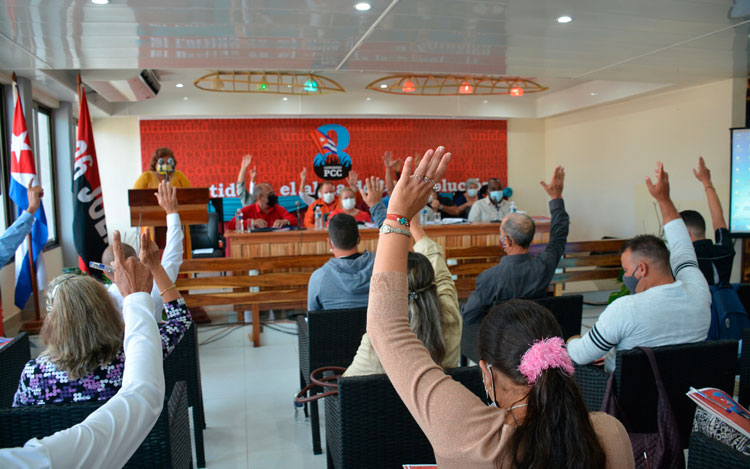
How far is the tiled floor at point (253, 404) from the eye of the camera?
10.2 ft

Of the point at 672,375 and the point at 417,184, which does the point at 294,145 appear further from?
the point at 417,184

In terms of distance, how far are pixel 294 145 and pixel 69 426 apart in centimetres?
899

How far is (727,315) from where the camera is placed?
10.6 ft

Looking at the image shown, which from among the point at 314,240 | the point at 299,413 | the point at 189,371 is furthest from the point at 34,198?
the point at 314,240

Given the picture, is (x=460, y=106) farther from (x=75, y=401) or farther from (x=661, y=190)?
(x=75, y=401)

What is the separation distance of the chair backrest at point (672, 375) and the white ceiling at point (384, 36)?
2461mm

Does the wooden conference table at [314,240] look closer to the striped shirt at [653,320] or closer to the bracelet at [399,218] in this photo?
the striped shirt at [653,320]

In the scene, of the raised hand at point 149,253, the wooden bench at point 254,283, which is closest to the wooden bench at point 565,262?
the wooden bench at point 254,283

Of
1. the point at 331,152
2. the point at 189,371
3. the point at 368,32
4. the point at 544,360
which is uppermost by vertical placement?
the point at 368,32

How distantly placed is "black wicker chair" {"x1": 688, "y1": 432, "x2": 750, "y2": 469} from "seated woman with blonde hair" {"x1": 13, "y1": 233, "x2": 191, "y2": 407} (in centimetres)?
170

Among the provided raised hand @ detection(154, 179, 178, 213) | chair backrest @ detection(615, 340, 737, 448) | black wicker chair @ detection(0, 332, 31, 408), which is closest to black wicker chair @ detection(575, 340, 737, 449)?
chair backrest @ detection(615, 340, 737, 448)

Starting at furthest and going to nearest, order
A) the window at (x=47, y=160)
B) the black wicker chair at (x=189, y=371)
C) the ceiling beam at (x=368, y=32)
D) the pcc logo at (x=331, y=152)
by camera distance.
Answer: the pcc logo at (x=331, y=152) → the window at (x=47, y=160) → the ceiling beam at (x=368, y=32) → the black wicker chair at (x=189, y=371)

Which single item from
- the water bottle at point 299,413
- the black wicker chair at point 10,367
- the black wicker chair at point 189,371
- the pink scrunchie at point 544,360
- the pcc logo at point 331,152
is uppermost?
the pcc logo at point 331,152

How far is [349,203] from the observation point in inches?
267
